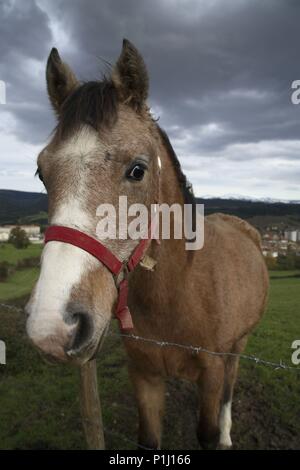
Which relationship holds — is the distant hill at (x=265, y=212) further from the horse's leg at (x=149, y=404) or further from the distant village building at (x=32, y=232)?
the horse's leg at (x=149, y=404)

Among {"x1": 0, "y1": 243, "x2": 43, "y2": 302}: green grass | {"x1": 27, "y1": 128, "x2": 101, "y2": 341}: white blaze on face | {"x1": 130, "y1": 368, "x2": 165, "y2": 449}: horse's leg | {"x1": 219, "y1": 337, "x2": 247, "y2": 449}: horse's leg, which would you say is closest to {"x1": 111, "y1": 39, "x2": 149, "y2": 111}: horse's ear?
{"x1": 27, "y1": 128, "x2": 101, "y2": 341}: white blaze on face

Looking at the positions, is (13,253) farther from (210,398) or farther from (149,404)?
(210,398)

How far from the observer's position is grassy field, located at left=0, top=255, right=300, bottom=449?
461cm

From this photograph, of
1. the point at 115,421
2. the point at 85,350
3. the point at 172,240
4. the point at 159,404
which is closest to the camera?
the point at 85,350

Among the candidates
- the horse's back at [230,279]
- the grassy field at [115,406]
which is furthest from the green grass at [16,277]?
the horse's back at [230,279]

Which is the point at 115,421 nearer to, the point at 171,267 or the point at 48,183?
the point at 171,267

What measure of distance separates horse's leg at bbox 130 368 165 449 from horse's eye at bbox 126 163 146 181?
6.78 ft

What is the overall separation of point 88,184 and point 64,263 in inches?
17.4

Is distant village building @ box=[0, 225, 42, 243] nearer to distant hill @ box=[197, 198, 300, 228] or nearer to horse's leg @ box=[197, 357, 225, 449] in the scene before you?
horse's leg @ box=[197, 357, 225, 449]

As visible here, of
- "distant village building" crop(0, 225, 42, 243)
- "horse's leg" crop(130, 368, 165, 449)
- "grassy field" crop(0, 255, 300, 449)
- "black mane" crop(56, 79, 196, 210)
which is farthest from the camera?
"distant village building" crop(0, 225, 42, 243)

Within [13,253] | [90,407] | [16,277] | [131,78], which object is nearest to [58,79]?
[131,78]

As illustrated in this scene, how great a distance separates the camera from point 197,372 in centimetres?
327
